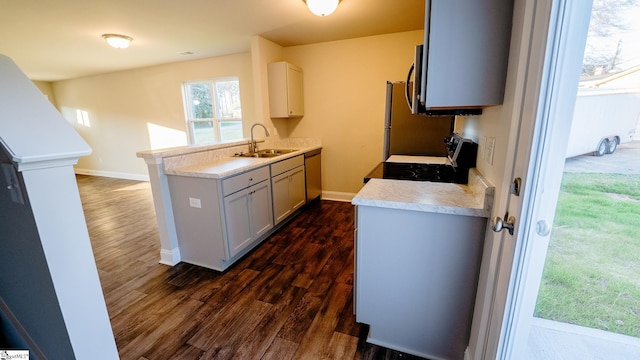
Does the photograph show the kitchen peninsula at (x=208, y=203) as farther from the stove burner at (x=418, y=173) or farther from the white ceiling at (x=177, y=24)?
the white ceiling at (x=177, y=24)

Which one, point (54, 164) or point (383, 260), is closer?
point (54, 164)

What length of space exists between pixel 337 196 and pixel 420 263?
9.70 ft

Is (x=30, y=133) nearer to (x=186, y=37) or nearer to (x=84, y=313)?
(x=84, y=313)

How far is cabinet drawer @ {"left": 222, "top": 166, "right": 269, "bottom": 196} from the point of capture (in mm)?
2124

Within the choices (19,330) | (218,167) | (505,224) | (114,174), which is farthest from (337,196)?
(114,174)

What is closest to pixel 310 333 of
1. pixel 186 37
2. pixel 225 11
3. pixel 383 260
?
pixel 383 260

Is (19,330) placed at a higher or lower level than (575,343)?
lower

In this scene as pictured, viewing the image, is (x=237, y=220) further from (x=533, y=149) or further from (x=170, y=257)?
(x=533, y=149)

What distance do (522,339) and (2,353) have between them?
6.56 ft

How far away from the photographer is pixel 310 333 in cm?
156

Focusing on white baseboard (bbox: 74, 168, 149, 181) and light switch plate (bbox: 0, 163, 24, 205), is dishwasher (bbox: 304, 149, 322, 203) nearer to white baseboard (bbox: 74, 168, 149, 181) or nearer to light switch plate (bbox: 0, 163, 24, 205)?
light switch plate (bbox: 0, 163, 24, 205)

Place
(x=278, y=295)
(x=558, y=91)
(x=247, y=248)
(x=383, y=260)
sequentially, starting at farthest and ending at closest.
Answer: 1. (x=247, y=248)
2. (x=278, y=295)
3. (x=383, y=260)
4. (x=558, y=91)

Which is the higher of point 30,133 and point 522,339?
point 30,133

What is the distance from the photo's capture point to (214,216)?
214cm
